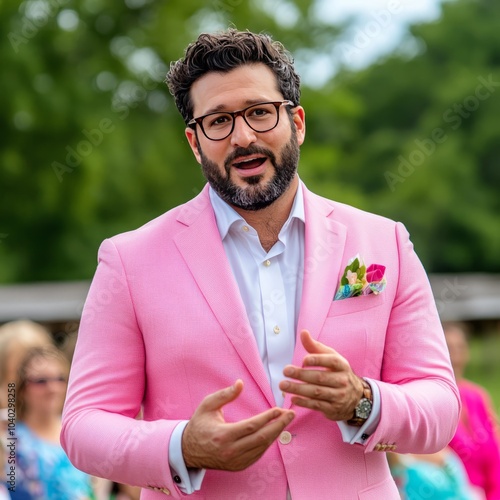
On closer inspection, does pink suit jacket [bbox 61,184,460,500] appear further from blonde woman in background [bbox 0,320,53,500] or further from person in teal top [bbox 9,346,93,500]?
blonde woman in background [bbox 0,320,53,500]

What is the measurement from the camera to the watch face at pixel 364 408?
2.64 m

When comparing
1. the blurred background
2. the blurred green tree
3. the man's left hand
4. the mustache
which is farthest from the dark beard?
the blurred green tree

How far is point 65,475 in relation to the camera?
553 cm

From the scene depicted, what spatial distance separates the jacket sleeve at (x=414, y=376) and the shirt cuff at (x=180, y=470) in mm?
469

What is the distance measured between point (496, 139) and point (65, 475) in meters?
30.8

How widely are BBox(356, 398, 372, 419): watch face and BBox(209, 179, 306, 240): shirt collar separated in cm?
62

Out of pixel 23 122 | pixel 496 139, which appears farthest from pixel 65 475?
pixel 496 139

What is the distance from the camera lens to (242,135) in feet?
9.30

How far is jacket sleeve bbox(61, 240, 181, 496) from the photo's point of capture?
8.75 ft

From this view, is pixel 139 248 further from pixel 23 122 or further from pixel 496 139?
pixel 496 139

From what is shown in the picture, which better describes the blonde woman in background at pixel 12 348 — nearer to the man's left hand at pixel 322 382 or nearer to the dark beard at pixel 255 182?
the dark beard at pixel 255 182

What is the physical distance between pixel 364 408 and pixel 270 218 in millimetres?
678

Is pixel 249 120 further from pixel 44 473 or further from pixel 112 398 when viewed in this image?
pixel 44 473

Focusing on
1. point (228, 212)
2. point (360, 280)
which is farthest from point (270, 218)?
point (360, 280)
